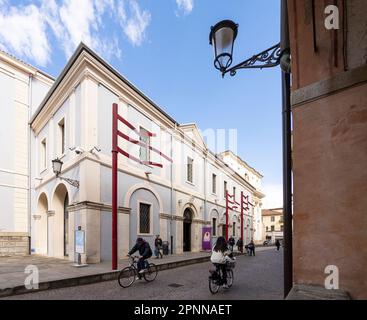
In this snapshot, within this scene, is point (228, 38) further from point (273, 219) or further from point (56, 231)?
point (273, 219)

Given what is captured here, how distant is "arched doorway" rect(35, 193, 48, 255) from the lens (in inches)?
699

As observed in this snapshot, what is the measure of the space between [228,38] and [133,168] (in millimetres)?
11733

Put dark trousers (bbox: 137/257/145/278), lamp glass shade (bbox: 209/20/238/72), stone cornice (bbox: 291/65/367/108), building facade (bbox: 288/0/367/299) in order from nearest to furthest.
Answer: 1. building facade (bbox: 288/0/367/299)
2. stone cornice (bbox: 291/65/367/108)
3. lamp glass shade (bbox: 209/20/238/72)
4. dark trousers (bbox: 137/257/145/278)

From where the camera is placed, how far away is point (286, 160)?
13.3ft

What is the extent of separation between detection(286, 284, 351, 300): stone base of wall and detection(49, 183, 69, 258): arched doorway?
46.5ft

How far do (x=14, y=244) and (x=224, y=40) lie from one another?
59.5ft

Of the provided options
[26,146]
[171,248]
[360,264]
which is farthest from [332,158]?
[26,146]

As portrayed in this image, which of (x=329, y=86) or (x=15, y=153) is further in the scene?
(x=15, y=153)

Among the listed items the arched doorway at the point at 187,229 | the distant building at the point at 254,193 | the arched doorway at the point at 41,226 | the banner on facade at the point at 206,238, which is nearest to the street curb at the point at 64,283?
the arched doorway at the point at 41,226

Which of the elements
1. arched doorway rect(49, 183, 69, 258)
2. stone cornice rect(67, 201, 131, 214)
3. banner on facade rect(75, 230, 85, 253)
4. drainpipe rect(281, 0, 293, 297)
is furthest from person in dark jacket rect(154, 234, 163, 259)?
drainpipe rect(281, 0, 293, 297)

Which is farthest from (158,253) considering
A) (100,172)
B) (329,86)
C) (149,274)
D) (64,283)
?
(329,86)

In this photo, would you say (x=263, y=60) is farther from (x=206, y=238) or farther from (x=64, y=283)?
(x=206, y=238)

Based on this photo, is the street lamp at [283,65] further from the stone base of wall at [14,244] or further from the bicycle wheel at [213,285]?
the stone base of wall at [14,244]

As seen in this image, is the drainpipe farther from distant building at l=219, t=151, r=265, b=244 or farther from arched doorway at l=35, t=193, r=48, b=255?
distant building at l=219, t=151, r=265, b=244
